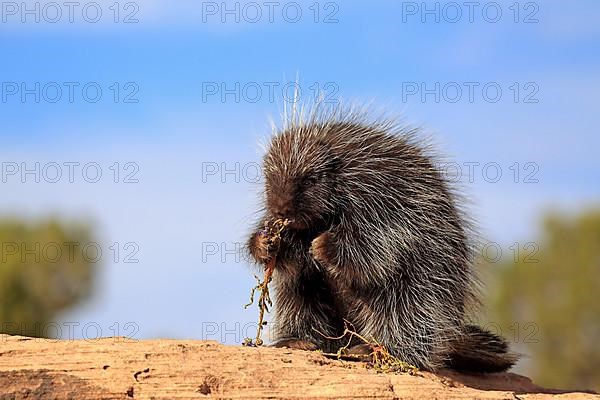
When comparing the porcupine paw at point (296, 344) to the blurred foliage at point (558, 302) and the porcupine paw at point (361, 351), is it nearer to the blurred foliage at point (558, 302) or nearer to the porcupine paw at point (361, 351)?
the porcupine paw at point (361, 351)

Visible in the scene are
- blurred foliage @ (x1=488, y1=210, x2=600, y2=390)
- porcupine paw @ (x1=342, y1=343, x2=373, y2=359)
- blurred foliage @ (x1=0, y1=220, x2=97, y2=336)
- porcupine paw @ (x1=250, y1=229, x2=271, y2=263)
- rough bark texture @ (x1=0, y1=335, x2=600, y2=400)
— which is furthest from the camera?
blurred foliage @ (x1=0, y1=220, x2=97, y2=336)

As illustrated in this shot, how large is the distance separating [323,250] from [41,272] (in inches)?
951

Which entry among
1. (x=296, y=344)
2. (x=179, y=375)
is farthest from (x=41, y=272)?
(x=179, y=375)

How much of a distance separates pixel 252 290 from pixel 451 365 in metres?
2.19

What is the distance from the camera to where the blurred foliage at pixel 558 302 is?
26281mm

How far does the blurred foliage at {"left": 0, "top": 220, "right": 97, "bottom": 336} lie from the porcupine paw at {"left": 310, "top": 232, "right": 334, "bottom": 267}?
69.0 ft

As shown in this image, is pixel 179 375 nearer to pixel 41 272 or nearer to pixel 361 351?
pixel 361 351

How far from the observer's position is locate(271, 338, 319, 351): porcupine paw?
7570 mm

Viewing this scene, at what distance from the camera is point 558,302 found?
27.0m

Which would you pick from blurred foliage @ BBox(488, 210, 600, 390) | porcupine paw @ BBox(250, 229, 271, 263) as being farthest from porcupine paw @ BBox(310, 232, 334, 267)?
blurred foliage @ BBox(488, 210, 600, 390)

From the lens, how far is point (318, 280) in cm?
788

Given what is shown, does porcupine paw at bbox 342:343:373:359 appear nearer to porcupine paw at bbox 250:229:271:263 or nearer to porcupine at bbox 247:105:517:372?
porcupine at bbox 247:105:517:372

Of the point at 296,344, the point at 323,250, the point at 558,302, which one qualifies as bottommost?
the point at 558,302

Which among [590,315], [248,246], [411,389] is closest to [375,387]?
[411,389]
